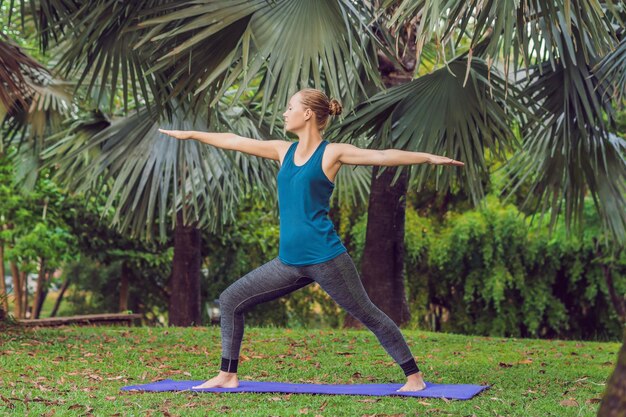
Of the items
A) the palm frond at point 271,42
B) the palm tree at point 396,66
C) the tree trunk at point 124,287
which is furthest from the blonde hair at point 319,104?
the tree trunk at point 124,287

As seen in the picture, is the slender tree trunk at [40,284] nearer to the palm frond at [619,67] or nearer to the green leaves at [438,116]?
the green leaves at [438,116]

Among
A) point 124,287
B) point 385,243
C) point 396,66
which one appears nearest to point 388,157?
point 396,66

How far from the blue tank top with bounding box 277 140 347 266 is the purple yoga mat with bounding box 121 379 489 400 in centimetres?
91

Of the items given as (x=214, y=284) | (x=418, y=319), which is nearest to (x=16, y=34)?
(x=214, y=284)

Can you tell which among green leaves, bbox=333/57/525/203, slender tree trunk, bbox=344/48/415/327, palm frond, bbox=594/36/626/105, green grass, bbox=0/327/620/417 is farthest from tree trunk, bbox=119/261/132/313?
palm frond, bbox=594/36/626/105

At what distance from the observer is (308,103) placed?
17.3 feet

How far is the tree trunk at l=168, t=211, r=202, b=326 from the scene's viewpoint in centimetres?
1388

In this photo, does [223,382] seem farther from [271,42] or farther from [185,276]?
[185,276]

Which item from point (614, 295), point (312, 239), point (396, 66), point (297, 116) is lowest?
point (312, 239)

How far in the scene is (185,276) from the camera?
46.0ft

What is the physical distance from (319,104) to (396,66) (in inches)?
81.1

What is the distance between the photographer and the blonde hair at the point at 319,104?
5.28 metres

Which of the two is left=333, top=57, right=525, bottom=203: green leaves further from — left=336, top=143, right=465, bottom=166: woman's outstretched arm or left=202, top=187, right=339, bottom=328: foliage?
left=202, top=187, right=339, bottom=328: foliage

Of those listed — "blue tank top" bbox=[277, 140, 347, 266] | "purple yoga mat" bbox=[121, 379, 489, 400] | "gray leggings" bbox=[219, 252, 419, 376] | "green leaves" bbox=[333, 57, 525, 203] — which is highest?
"green leaves" bbox=[333, 57, 525, 203]
